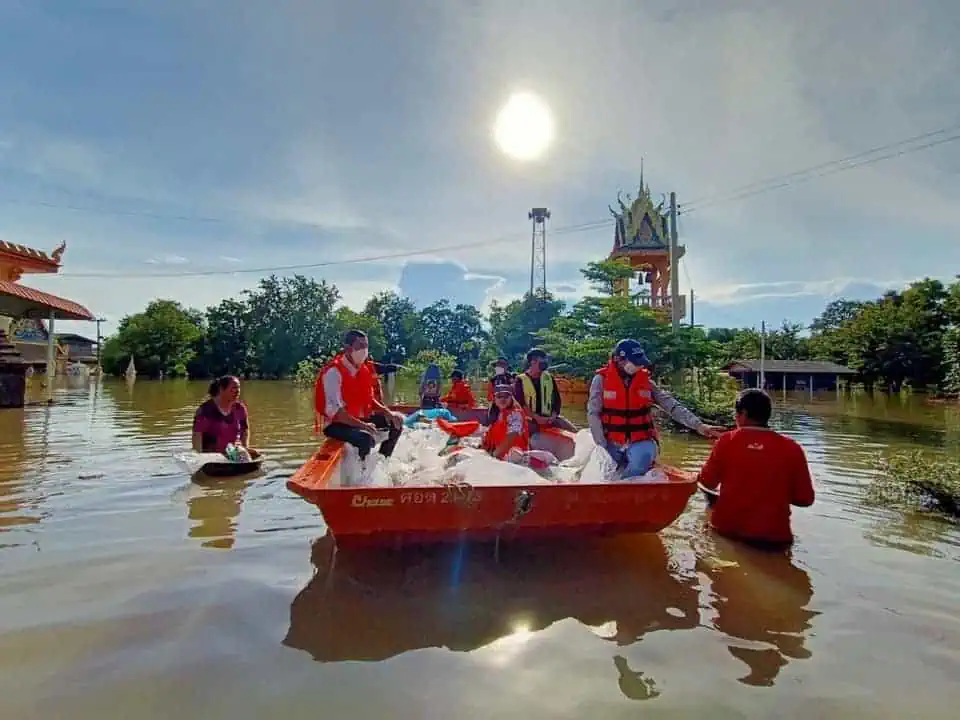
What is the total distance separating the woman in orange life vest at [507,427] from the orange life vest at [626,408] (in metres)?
1.18

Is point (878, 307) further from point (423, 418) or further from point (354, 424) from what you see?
point (354, 424)

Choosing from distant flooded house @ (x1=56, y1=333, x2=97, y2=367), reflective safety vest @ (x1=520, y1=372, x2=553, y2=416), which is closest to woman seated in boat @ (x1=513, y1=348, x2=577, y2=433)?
→ reflective safety vest @ (x1=520, y1=372, x2=553, y2=416)

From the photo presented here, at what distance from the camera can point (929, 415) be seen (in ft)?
71.7

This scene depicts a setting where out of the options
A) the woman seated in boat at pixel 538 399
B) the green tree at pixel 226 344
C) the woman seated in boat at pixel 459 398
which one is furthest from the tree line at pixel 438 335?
the woman seated in boat at pixel 538 399

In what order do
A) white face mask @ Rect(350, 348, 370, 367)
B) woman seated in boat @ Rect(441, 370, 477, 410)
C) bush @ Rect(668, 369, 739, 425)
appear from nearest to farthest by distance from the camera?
white face mask @ Rect(350, 348, 370, 367), woman seated in boat @ Rect(441, 370, 477, 410), bush @ Rect(668, 369, 739, 425)

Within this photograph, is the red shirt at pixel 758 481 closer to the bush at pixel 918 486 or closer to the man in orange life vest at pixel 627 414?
the man in orange life vest at pixel 627 414

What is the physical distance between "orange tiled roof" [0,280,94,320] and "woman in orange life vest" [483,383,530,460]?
52.5 ft

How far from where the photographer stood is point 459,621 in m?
3.72

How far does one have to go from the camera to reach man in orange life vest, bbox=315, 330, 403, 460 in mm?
5188

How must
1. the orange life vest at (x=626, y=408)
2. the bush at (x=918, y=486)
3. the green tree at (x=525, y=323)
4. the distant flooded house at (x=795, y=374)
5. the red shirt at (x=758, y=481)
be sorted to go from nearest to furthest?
the red shirt at (x=758, y=481) → the orange life vest at (x=626, y=408) → the bush at (x=918, y=486) → the green tree at (x=525, y=323) → the distant flooded house at (x=795, y=374)

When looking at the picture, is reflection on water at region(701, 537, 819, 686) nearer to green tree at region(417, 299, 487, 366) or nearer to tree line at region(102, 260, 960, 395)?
tree line at region(102, 260, 960, 395)

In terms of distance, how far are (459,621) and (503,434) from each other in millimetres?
2884

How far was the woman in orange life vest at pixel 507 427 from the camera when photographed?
20.8ft

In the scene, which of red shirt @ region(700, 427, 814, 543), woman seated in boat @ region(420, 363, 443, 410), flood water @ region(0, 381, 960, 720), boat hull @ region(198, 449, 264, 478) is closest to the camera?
flood water @ region(0, 381, 960, 720)
